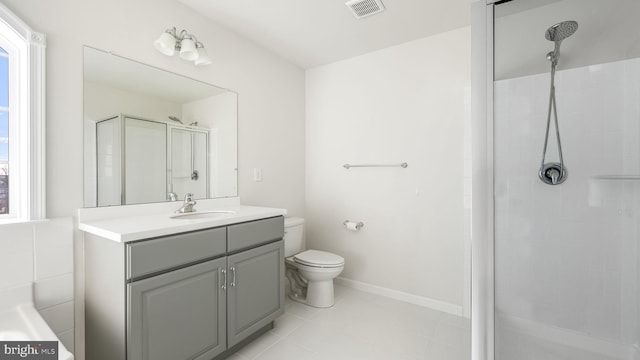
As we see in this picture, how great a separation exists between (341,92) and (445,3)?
3.86 ft

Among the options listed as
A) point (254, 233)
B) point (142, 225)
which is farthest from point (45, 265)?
point (254, 233)

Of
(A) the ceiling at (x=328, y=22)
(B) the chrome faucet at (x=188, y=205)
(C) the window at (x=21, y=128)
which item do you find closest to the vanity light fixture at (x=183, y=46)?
(A) the ceiling at (x=328, y=22)

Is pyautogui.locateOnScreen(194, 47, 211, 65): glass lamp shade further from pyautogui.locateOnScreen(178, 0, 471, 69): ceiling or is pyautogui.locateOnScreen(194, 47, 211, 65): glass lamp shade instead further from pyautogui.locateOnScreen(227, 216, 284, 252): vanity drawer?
pyautogui.locateOnScreen(227, 216, 284, 252): vanity drawer

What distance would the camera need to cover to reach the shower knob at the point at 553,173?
107cm

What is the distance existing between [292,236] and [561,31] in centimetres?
209

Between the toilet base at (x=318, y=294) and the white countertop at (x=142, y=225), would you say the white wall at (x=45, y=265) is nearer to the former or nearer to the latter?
the white countertop at (x=142, y=225)

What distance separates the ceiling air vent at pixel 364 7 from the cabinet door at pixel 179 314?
74.0 inches

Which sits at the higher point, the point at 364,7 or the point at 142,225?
the point at 364,7

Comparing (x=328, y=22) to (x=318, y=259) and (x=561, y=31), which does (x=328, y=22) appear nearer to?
(x=561, y=31)

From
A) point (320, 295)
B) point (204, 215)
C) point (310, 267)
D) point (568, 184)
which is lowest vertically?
point (320, 295)

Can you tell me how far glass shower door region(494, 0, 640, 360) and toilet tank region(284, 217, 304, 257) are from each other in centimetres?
157

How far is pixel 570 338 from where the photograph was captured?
1.07 m

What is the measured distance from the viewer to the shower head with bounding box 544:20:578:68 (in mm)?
1054

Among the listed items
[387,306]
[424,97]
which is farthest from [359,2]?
[387,306]
